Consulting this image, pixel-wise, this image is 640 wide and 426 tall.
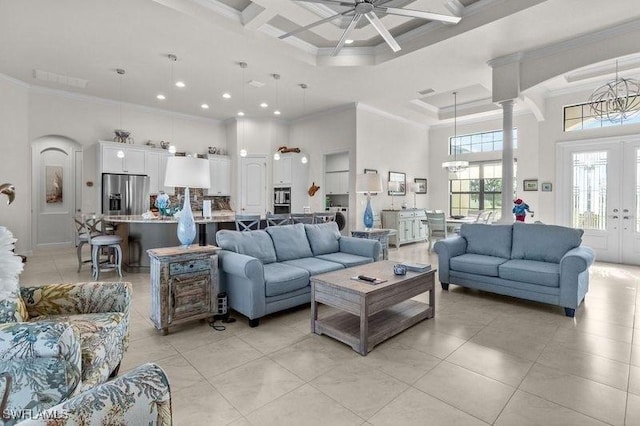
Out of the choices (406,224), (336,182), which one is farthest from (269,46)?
(406,224)

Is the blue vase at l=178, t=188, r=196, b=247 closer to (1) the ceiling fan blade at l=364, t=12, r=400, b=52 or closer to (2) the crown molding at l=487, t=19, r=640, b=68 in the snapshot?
(1) the ceiling fan blade at l=364, t=12, r=400, b=52

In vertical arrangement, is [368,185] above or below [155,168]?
below

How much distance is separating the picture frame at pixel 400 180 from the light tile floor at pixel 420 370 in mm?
5080

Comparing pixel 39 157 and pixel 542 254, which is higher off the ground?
pixel 39 157

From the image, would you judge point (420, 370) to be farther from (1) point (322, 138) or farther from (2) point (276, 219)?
(1) point (322, 138)

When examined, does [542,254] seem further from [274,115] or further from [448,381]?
[274,115]

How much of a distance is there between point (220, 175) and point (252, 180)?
899 mm

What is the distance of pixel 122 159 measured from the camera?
23.7 ft

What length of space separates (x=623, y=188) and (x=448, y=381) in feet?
20.9

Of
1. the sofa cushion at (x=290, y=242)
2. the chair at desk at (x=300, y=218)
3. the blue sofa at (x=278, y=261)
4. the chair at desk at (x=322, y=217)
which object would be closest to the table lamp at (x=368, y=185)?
the blue sofa at (x=278, y=261)

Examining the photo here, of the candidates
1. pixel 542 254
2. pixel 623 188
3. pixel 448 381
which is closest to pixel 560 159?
pixel 623 188

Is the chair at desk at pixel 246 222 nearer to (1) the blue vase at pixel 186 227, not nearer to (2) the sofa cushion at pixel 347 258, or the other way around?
(2) the sofa cushion at pixel 347 258

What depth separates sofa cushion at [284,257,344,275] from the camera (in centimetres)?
358

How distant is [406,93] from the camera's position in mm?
6715
